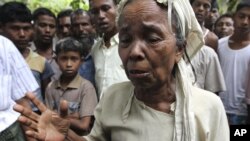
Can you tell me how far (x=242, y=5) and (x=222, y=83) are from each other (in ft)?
2.75

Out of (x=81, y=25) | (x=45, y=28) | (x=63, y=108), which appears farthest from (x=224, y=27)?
(x=63, y=108)

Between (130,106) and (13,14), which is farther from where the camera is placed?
(13,14)

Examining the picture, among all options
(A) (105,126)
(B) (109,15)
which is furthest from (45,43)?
(A) (105,126)

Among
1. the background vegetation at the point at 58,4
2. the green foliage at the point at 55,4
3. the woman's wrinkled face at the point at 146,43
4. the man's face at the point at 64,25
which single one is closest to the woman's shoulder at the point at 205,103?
the woman's wrinkled face at the point at 146,43

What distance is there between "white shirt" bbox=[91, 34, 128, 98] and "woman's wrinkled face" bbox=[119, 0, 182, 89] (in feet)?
5.09

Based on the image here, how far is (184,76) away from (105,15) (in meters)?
1.82

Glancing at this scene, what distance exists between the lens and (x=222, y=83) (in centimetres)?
399

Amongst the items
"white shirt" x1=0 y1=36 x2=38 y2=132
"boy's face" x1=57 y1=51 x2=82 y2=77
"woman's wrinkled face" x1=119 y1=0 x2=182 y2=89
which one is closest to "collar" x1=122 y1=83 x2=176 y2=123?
"woman's wrinkled face" x1=119 y1=0 x2=182 y2=89

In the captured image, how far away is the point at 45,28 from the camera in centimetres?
450

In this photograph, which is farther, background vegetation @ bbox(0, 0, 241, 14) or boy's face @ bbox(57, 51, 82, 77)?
background vegetation @ bbox(0, 0, 241, 14)

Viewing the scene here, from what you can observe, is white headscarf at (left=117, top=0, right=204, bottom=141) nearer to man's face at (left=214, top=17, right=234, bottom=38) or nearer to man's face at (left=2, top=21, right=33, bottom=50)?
man's face at (left=2, top=21, right=33, bottom=50)

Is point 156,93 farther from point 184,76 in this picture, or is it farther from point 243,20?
point 243,20

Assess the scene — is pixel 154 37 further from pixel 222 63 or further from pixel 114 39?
pixel 222 63

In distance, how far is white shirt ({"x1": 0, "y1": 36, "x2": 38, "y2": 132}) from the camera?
2.60m
